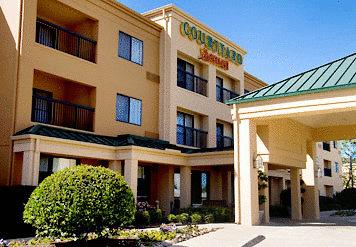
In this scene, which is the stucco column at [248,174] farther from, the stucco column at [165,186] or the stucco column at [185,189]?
the stucco column at [165,186]

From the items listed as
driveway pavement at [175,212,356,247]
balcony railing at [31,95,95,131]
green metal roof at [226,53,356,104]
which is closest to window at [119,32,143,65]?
balcony railing at [31,95,95,131]

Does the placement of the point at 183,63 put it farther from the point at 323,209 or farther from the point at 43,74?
the point at 323,209

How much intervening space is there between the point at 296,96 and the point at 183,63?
37.8ft

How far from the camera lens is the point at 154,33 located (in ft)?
84.2

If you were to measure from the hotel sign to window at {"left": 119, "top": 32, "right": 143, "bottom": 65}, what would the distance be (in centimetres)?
336

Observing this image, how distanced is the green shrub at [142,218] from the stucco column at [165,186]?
5.09 metres

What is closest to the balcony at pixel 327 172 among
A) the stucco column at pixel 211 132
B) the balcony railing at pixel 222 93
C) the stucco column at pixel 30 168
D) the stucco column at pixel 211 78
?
the balcony railing at pixel 222 93

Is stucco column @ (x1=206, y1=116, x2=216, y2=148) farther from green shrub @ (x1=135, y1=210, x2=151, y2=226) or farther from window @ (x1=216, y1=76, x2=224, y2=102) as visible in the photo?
green shrub @ (x1=135, y1=210, x2=151, y2=226)

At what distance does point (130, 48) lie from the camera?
24.0m

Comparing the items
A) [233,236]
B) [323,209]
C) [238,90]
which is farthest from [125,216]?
[323,209]

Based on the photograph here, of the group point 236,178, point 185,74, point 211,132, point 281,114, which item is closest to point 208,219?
point 236,178

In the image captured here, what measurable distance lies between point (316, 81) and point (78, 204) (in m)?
11.2

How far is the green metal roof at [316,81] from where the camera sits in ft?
54.6

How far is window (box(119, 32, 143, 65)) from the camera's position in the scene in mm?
23422
